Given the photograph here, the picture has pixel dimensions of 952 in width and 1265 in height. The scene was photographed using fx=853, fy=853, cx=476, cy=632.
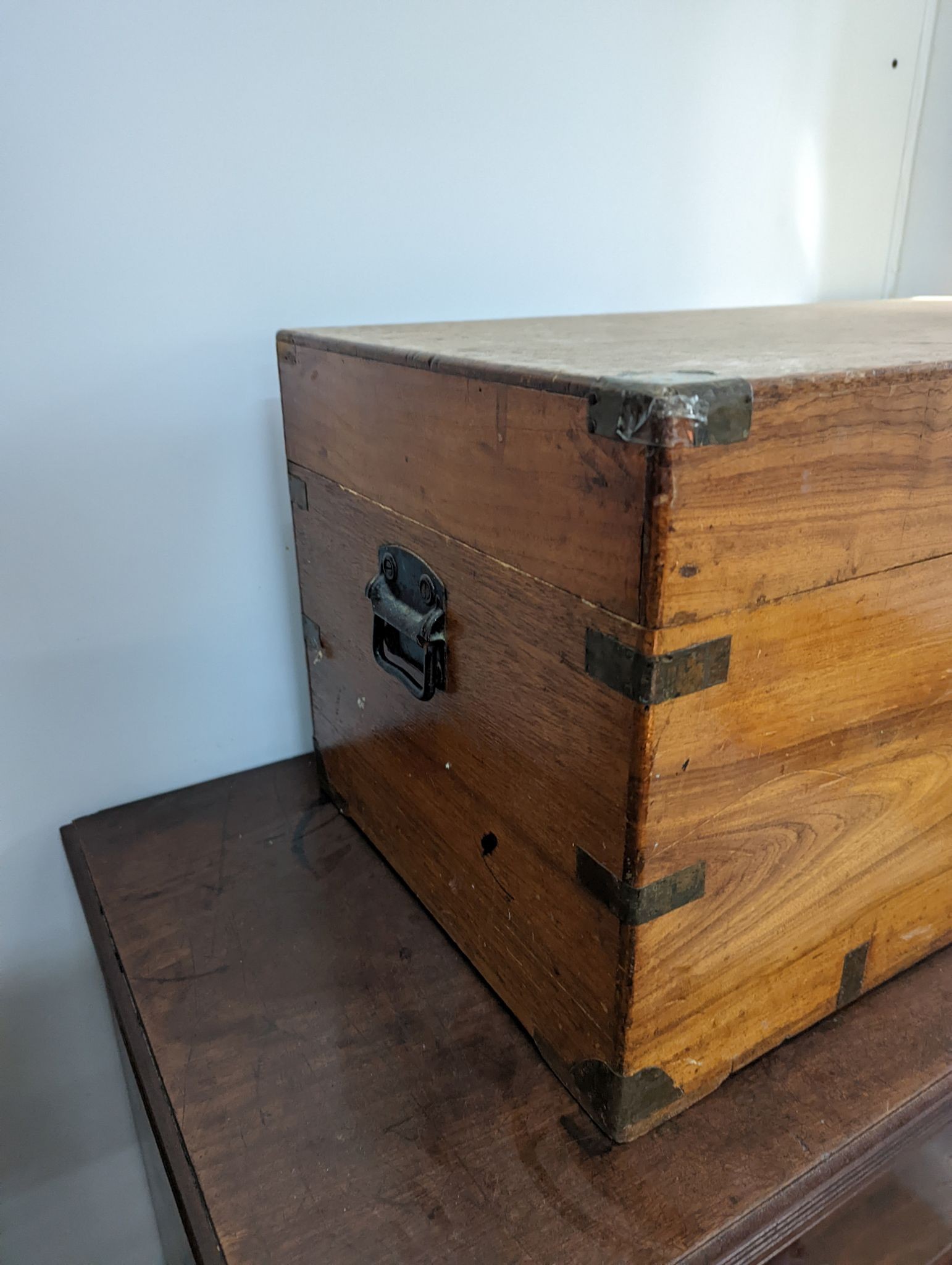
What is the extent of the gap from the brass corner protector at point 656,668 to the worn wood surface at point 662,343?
148 millimetres

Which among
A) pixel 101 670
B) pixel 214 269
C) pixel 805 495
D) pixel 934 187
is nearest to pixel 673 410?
pixel 805 495

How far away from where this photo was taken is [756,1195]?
1.87ft

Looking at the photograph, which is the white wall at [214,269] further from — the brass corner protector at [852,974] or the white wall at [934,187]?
the brass corner protector at [852,974]

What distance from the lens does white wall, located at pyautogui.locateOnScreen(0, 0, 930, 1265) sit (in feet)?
2.70

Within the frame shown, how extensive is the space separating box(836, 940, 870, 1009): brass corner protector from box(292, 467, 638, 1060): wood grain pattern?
0.78 feet

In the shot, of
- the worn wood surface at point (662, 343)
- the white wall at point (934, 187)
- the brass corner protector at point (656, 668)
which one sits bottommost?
the brass corner protector at point (656, 668)

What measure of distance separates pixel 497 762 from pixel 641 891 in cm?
16

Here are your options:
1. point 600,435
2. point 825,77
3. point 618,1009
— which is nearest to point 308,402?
point 600,435

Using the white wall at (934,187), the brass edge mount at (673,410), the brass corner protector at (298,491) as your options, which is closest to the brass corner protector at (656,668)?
the brass edge mount at (673,410)

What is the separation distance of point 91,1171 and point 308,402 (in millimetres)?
1066

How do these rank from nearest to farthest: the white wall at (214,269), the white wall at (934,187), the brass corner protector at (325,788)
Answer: the white wall at (214,269) → the brass corner protector at (325,788) → the white wall at (934,187)

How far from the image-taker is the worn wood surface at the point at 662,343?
509mm

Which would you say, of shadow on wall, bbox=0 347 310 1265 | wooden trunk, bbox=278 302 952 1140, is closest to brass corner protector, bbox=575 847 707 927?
wooden trunk, bbox=278 302 952 1140

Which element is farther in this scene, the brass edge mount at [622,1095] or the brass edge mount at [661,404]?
the brass edge mount at [622,1095]
